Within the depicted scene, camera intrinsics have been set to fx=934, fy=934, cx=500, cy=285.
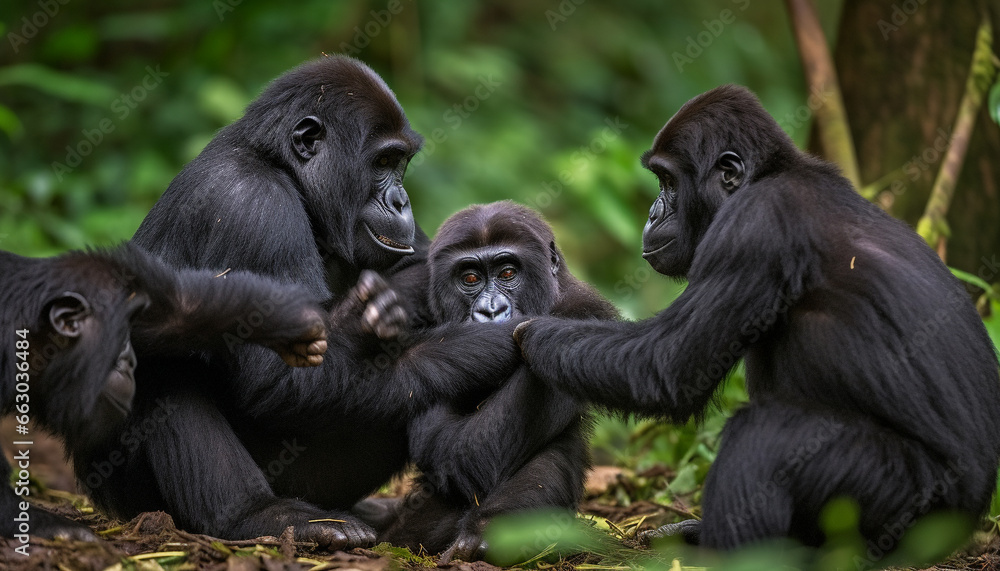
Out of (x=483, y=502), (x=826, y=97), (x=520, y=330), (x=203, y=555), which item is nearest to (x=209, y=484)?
(x=203, y=555)

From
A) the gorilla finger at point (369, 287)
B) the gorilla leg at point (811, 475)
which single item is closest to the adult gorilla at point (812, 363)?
the gorilla leg at point (811, 475)

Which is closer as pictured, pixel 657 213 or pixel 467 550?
pixel 467 550

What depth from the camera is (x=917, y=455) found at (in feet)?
11.6

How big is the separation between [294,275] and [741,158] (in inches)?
83.0

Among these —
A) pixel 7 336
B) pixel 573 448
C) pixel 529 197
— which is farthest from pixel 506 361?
pixel 529 197

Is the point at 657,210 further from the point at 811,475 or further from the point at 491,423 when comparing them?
the point at 811,475

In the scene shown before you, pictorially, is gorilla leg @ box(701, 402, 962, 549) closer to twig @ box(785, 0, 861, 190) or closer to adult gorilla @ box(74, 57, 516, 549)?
adult gorilla @ box(74, 57, 516, 549)

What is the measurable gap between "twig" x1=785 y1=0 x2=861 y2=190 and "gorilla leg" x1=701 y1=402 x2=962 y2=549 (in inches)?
123

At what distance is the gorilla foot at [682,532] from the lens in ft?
14.2

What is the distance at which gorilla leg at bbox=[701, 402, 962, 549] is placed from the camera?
349cm

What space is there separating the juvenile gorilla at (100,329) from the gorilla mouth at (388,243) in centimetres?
83

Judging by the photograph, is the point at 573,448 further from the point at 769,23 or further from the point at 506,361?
the point at 769,23

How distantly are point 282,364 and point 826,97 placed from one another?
4269mm

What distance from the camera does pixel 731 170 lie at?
14.1 feet
